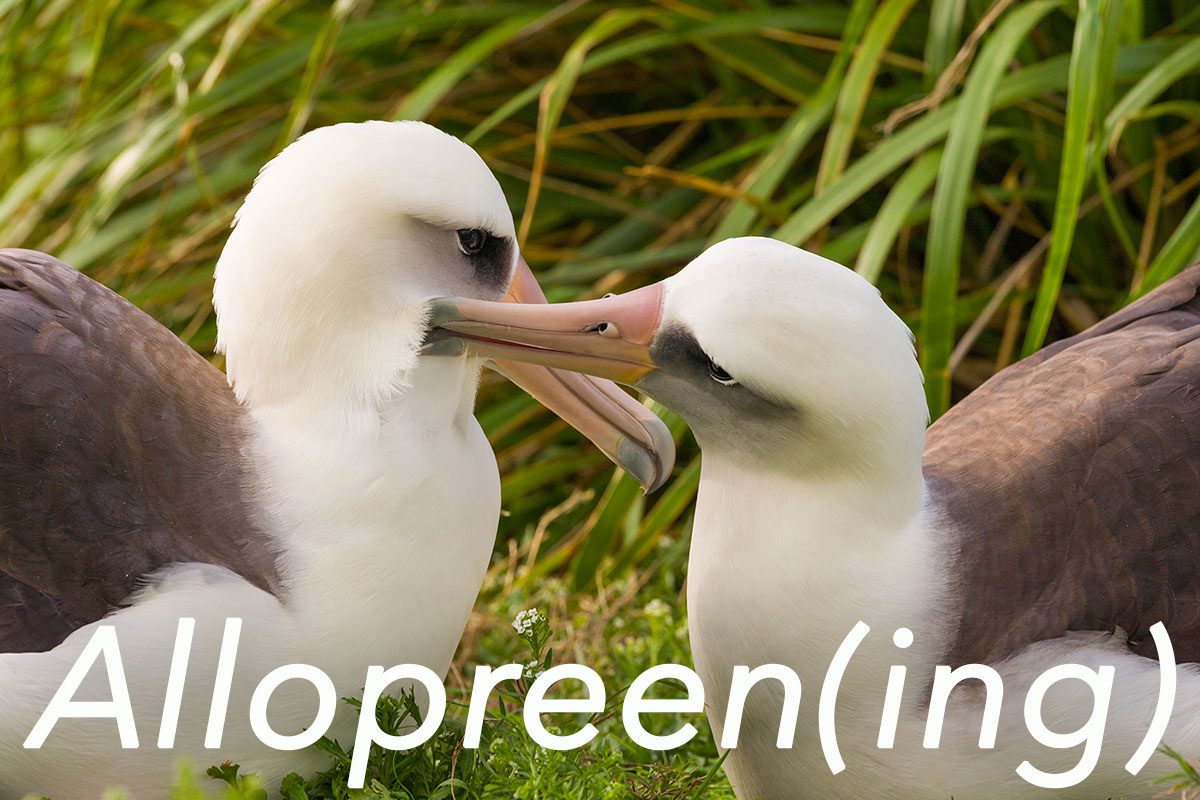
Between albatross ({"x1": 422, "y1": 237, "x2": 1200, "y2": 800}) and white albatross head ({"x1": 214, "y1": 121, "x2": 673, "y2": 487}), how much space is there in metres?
0.11

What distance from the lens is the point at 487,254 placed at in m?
3.20

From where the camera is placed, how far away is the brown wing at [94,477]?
2912 mm

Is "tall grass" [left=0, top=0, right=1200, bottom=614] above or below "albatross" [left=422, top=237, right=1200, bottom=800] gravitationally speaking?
above

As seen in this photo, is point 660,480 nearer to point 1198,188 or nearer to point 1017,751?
point 1017,751

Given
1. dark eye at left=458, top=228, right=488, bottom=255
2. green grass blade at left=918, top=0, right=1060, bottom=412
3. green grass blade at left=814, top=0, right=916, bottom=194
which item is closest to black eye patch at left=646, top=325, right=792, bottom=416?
dark eye at left=458, top=228, right=488, bottom=255

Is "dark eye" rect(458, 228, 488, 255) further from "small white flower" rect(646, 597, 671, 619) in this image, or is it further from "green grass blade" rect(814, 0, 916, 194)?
"green grass blade" rect(814, 0, 916, 194)

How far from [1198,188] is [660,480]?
3.01m

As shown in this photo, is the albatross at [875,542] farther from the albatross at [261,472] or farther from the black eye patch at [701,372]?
the albatross at [261,472]

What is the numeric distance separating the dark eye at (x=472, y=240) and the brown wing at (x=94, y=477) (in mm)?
537

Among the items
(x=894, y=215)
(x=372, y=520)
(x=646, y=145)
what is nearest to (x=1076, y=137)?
(x=894, y=215)

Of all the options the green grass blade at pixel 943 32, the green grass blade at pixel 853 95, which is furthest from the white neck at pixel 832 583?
the green grass blade at pixel 943 32

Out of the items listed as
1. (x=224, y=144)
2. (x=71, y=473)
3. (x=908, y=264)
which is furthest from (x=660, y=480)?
(x=224, y=144)

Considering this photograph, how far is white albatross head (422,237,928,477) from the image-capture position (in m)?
2.85

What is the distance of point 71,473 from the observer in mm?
2924
